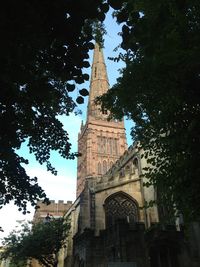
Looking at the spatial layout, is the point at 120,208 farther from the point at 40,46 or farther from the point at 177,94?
the point at 40,46

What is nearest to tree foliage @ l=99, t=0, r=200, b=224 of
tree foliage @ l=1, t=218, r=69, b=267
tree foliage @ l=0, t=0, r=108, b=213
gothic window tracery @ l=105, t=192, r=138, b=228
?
tree foliage @ l=0, t=0, r=108, b=213

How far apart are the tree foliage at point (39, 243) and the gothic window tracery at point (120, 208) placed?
217 inches

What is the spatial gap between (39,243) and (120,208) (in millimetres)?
7186

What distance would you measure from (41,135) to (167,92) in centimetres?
452

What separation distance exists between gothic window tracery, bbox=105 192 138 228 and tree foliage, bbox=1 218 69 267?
5.50 m

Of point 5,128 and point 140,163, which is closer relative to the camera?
point 5,128

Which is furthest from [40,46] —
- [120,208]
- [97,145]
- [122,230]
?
[97,145]

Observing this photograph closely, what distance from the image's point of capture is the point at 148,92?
11.5 m

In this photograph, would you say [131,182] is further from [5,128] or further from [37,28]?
[37,28]

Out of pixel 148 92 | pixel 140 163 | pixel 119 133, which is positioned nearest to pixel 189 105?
pixel 148 92

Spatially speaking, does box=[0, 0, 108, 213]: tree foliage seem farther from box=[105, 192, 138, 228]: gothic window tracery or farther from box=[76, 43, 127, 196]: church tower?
box=[76, 43, 127, 196]: church tower

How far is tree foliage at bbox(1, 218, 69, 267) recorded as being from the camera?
25344 millimetres

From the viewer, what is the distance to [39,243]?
83.1ft

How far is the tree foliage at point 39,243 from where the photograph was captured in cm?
2534
